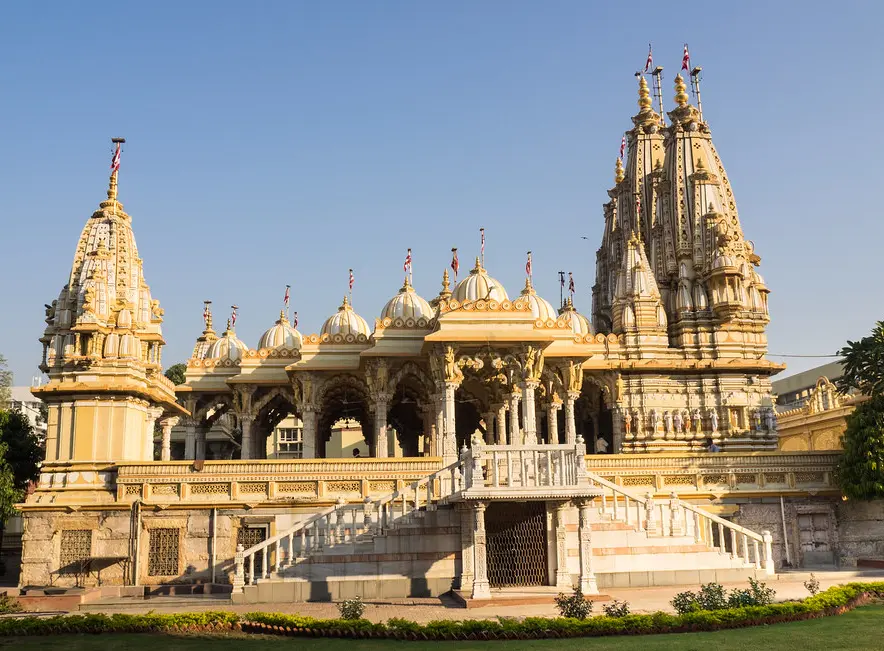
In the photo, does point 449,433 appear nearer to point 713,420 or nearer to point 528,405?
point 528,405

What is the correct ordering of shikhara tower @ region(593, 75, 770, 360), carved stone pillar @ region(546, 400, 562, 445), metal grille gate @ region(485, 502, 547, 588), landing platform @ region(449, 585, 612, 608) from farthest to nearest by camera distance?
shikhara tower @ region(593, 75, 770, 360) → carved stone pillar @ region(546, 400, 562, 445) → metal grille gate @ region(485, 502, 547, 588) → landing platform @ region(449, 585, 612, 608)

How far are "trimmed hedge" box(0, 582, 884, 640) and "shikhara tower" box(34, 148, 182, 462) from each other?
1203 cm

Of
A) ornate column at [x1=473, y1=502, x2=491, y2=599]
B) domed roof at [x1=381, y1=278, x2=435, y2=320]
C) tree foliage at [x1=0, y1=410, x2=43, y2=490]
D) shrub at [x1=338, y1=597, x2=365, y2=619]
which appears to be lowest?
shrub at [x1=338, y1=597, x2=365, y2=619]

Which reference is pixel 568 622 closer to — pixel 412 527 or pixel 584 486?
pixel 584 486

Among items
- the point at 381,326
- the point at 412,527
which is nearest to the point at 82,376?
the point at 381,326

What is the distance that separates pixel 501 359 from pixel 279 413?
1694cm

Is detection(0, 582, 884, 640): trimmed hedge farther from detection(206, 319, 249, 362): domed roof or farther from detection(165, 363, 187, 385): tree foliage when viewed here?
detection(165, 363, 187, 385): tree foliage

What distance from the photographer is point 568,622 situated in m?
16.1

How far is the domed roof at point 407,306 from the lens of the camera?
120 feet

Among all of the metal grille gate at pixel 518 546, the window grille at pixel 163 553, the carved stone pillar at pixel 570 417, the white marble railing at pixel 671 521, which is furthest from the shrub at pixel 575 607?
the carved stone pillar at pixel 570 417

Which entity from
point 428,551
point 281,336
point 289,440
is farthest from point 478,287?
→ point 289,440

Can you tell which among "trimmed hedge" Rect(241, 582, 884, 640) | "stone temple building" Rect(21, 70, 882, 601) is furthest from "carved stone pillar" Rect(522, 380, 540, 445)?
"trimmed hedge" Rect(241, 582, 884, 640)

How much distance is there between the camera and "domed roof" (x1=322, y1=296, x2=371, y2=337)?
3831 centimetres

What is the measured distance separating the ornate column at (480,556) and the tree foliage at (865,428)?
541 inches
